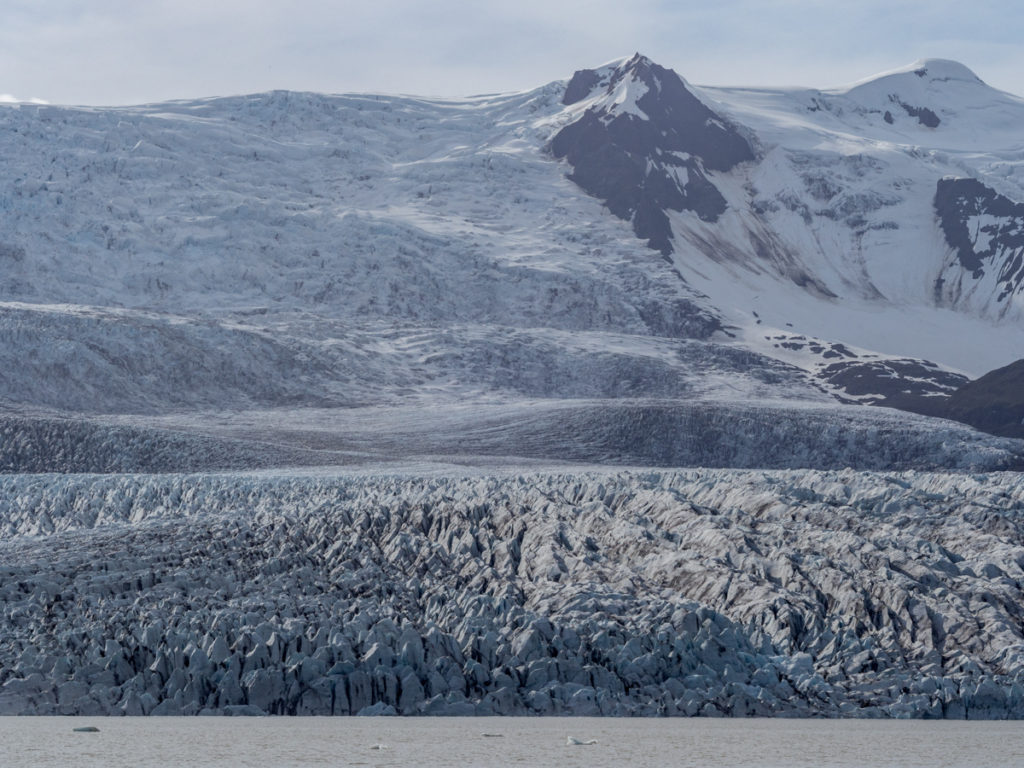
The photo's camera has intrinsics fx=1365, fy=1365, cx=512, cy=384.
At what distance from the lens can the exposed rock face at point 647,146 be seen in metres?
130

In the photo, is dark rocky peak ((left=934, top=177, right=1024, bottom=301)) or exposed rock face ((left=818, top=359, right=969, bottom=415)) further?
dark rocky peak ((left=934, top=177, right=1024, bottom=301))

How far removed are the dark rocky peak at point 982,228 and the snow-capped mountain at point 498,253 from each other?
25cm

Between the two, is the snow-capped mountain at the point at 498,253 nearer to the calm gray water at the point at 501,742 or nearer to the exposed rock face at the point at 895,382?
the exposed rock face at the point at 895,382

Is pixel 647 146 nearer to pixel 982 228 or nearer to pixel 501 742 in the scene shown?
pixel 982 228

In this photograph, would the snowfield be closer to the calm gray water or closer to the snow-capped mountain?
the snow-capped mountain

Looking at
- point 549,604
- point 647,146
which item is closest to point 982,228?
point 647,146

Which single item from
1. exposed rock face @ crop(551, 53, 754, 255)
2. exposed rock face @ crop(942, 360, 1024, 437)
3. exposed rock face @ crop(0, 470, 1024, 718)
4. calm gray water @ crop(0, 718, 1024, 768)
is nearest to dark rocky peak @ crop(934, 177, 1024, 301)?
exposed rock face @ crop(551, 53, 754, 255)

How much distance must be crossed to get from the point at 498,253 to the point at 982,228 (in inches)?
1981

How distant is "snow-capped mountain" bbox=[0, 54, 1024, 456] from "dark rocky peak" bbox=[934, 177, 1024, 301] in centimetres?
25

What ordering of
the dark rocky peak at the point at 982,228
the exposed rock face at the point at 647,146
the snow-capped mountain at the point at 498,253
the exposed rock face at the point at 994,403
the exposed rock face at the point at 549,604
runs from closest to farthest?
the exposed rock face at the point at 549,604, the exposed rock face at the point at 994,403, the snow-capped mountain at the point at 498,253, the dark rocky peak at the point at 982,228, the exposed rock face at the point at 647,146

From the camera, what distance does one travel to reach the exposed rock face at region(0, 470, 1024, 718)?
17656 millimetres

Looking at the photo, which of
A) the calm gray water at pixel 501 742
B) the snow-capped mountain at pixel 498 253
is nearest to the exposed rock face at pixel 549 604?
the calm gray water at pixel 501 742

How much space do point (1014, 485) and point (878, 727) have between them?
11070 mm

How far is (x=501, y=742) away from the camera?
1426 centimetres
